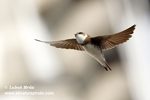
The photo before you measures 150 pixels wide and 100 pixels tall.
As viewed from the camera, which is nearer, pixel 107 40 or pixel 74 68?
pixel 107 40

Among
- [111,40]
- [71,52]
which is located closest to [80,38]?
[111,40]

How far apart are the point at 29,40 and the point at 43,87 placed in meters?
0.24

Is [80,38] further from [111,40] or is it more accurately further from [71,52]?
[71,52]

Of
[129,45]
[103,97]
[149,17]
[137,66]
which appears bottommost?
[103,97]

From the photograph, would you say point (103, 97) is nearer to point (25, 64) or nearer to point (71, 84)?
point (71, 84)

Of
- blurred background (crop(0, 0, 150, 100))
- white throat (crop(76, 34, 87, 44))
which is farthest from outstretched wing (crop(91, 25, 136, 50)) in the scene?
blurred background (crop(0, 0, 150, 100))

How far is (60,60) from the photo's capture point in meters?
0.82

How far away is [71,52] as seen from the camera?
822mm

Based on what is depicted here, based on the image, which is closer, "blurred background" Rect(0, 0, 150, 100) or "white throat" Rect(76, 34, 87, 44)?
"white throat" Rect(76, 34, 87, 44)

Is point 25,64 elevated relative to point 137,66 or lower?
elevated

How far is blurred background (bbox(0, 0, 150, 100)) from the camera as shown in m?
0.76

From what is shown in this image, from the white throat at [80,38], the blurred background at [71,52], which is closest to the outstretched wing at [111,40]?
the white throat at [80,38]

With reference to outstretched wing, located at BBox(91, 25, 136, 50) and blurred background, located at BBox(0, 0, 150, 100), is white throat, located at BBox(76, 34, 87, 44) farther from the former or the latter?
blurred background, located at BBox(0, 0, 150, 100)

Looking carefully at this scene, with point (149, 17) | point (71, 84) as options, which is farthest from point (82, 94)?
point (149, 17)
